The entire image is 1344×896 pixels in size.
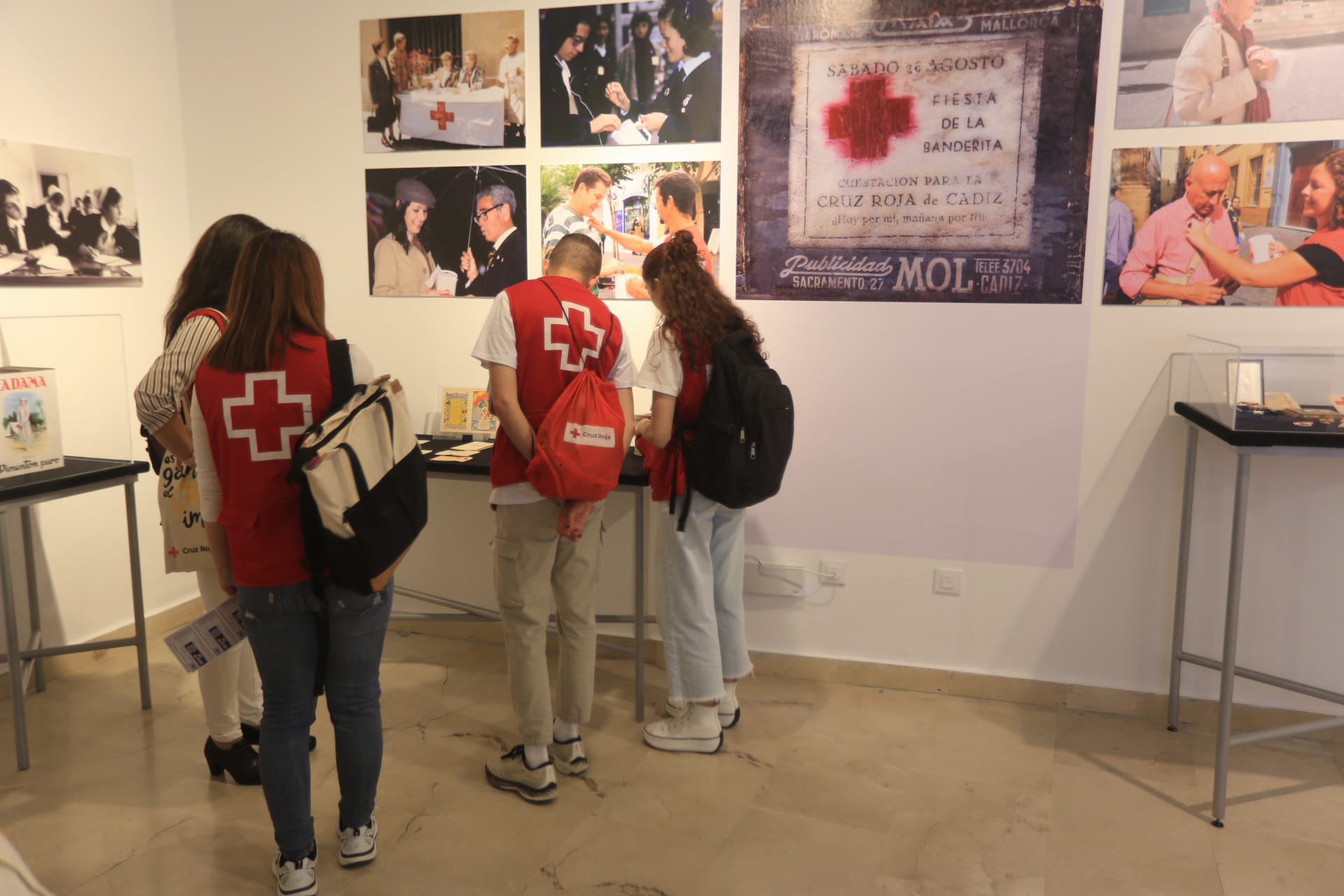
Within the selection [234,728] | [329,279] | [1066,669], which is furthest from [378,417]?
[1066,669]

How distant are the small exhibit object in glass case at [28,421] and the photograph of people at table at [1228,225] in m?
3.34

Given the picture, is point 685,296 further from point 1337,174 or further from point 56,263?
point 56,263

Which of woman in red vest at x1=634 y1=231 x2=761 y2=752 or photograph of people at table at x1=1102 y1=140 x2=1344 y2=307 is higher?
photograph of people at table at x1=1102 y1=140 x2=1344 y2=307

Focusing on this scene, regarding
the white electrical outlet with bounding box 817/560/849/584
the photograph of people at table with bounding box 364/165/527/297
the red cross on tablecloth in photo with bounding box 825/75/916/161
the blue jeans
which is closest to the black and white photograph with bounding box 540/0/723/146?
the photograph of people at table with bounding box 364/165/527/297

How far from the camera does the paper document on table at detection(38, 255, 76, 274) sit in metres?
3.51

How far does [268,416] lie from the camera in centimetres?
205

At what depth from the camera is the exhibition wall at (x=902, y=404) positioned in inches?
126

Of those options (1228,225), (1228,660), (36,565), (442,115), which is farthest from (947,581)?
(36,565)

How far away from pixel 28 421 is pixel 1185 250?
359 cm

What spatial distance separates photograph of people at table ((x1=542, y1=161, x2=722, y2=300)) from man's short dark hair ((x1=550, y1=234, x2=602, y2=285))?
2.47ft

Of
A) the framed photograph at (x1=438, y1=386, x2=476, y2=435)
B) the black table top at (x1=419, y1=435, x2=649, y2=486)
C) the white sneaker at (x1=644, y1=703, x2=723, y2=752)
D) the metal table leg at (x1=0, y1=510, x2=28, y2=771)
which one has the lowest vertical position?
the white sneaker at (x1=644, y1=703, x2=723, y2=752)

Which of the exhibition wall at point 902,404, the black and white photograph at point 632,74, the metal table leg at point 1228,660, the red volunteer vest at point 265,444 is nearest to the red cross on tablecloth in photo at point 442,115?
the exhibition wall at point 902,404

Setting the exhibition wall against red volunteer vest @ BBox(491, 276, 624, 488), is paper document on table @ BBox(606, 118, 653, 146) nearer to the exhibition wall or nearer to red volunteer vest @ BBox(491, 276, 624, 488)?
the exhibition wall

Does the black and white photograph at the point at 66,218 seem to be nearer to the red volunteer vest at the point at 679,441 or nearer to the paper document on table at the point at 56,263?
the paper document on table at the point at 56,263
